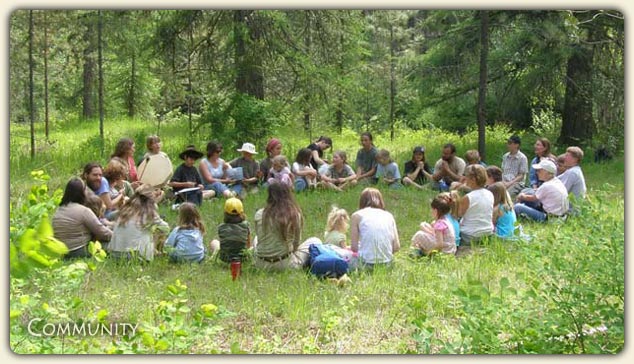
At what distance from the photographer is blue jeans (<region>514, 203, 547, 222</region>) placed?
8.61 metres

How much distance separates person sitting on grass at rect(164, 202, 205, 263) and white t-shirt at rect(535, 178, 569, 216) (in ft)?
13.7

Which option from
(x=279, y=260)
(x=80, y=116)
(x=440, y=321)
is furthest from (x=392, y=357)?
(x=80, y=116)

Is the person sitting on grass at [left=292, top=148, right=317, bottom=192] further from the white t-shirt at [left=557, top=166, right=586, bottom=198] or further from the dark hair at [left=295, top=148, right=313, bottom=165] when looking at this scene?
the white t-shirt at [left=557, top=166, right=586, bottom=198]

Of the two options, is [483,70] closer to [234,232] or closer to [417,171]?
[417,171]

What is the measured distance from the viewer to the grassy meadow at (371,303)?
13.4 ft

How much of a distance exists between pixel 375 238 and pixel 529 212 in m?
3.01

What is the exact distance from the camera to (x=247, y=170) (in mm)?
10336

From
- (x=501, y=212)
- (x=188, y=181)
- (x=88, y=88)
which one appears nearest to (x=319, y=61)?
(x=188, y=181)

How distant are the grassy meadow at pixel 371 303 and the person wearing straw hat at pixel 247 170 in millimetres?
3298

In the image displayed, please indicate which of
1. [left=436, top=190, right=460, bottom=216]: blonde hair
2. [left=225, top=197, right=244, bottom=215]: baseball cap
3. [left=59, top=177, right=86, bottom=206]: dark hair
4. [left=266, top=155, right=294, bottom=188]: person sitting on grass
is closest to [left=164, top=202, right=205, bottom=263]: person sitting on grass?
[left=225, top=197, right=244, bottom=215]: baseball cap

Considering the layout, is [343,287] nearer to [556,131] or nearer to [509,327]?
[509,327]

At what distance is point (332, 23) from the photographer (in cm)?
1455

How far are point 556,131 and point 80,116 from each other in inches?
546

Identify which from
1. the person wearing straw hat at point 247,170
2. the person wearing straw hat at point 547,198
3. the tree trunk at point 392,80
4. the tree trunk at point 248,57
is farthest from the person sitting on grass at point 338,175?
the tree trunk at point 392,80
